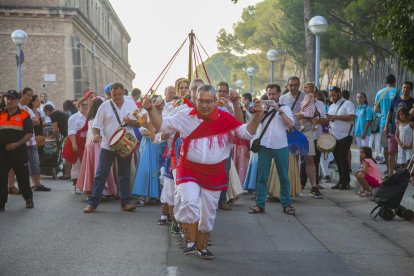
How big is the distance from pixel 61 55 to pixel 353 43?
1654cm

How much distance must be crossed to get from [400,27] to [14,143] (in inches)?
224

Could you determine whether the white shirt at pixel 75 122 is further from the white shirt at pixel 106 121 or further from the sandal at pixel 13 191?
the white shirt at pixel 106 121

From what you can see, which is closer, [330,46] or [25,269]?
[25,269]

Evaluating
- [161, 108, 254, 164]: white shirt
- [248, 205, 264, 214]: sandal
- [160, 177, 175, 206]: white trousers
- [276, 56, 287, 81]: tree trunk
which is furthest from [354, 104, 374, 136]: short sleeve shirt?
[276, 56, 287, 81]: tree trunk

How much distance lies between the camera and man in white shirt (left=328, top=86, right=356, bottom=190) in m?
13.5

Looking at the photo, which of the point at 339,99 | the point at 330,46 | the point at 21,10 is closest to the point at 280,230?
the point at 339,99

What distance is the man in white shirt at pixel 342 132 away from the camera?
1348 centimetres

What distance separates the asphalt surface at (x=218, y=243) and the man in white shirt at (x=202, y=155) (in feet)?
1.05

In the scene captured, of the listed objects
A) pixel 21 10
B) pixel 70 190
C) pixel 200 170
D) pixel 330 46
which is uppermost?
pixel 21 10

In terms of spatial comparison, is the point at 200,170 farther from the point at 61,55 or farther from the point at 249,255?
the point at 61,55

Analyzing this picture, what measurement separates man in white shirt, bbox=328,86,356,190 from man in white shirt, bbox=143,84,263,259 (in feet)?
21.5

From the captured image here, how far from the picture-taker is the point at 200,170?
7.18 meters

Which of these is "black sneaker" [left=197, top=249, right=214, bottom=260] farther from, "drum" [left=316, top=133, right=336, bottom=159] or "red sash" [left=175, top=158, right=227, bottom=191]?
"drum" [left=316, top=133, right=336, bottom=159]

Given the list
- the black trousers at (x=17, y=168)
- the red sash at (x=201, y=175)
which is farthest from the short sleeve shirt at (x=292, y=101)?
the red sash at (x=201, y=175)
